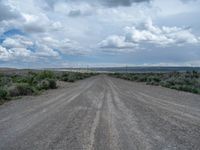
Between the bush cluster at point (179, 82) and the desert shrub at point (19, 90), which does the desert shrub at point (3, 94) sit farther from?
the bush cluster at point (179, 82)

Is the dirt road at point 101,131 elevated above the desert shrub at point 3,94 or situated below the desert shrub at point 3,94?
above

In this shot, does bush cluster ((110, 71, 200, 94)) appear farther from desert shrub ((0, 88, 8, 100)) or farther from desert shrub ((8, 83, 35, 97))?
desert shrub ((0, 88, 8, 100))

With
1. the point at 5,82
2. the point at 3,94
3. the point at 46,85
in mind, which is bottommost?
the point at 46,85

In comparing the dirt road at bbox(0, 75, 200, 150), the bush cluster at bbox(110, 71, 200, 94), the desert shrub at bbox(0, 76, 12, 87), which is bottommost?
the bush cluster at bbox(110, 71, 200, 94)

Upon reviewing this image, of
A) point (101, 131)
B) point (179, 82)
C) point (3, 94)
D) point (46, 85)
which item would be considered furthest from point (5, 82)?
point (101, 131)

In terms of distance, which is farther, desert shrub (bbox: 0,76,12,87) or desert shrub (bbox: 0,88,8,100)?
desert shrub (bbox: 0,76,12,87)

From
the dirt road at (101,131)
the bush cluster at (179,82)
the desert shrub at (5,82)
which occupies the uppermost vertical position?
the dirt road at (101,131)

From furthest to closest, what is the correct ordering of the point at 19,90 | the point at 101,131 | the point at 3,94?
the point at 19,90 → the point at 3,94 → the point at 101,131

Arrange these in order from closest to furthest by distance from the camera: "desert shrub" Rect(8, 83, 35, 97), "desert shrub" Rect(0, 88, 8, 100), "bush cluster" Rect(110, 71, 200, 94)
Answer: "desert shrub" Rect(0, 88, 8, 100) → "desert shrub" Rect(8, 83, 35, 97) → "bush cluster" Rect(110, 71, 200, 94)

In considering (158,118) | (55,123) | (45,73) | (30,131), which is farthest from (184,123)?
(45,73)

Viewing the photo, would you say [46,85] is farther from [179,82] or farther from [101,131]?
[101,131]

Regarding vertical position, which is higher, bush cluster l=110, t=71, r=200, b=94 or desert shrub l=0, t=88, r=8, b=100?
desert shrub l=0, t=88, r=8, b=100

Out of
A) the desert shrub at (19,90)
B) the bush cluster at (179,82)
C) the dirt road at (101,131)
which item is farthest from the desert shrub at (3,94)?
the bush cluster at (179,82)

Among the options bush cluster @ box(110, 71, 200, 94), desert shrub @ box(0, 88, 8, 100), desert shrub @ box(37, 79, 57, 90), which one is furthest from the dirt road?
desert shrub @ box(37, 79, 57, 90)
